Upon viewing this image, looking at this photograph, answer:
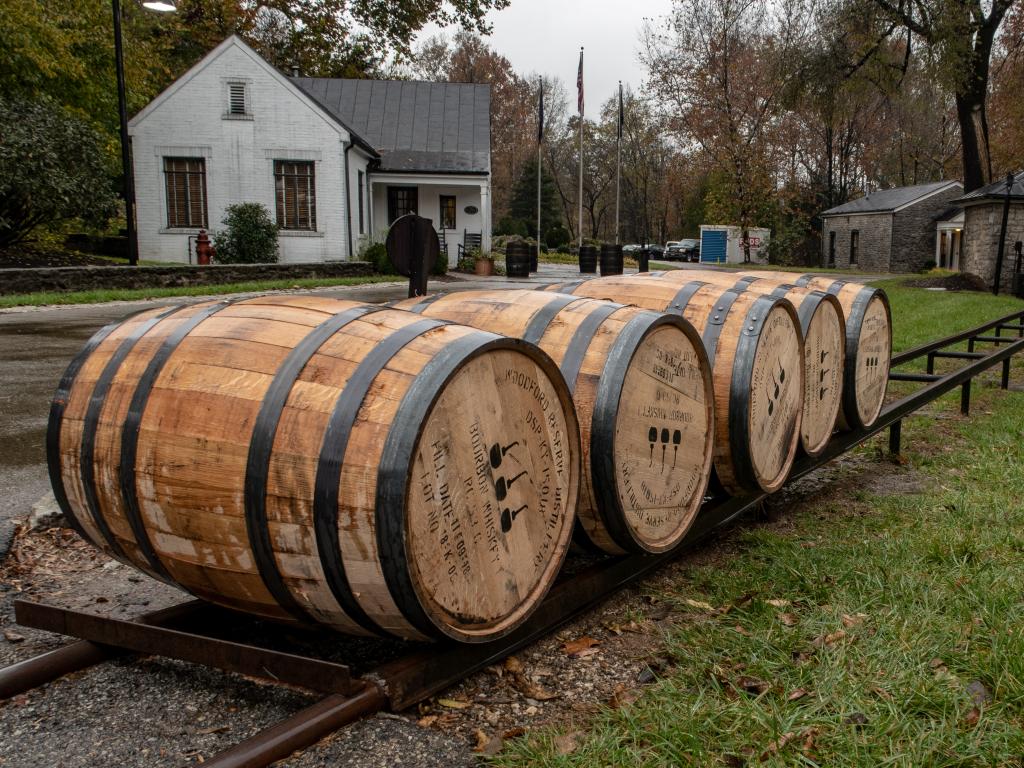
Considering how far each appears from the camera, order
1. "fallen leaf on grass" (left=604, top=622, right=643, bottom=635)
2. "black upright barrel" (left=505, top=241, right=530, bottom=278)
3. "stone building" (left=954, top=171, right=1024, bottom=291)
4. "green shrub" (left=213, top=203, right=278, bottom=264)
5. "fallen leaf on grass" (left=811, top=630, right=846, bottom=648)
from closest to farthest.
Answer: "fallen leaf on grass" (left=811, top=630, right=846, bottom=648)
"fallen leaf on grass" (left=604, top=622, right=643, bottom=635)
"green shrub" (left=213, top=203, right=278, bottom=264)
"stone building" (left=954, top=171, right=1024, bottom=291)
"black upright barrel" (left=505, top=241, right=530, bottom=278)

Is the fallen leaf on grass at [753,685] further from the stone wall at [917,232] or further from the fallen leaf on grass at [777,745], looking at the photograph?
the stone wall at [917,232]

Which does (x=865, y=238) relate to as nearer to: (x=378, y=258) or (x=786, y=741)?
(x=378, y=258)

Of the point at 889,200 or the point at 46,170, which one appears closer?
the point at 46,170

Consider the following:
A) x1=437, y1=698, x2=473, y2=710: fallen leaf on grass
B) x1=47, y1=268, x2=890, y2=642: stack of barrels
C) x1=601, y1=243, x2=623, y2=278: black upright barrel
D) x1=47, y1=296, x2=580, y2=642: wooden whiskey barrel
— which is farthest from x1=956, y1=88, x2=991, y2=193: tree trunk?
x1=437, y1=698, x2=473, y2=710: fallen leaf on grass

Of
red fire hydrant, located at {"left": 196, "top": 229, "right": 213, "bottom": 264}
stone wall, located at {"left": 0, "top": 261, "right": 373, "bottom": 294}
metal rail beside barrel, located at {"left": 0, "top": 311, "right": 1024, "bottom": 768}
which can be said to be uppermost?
red fire hydrant, located at {"left": 196, "top": 229, "right": 213, "bottom": 264}

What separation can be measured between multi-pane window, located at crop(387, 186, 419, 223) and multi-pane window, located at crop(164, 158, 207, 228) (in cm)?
661

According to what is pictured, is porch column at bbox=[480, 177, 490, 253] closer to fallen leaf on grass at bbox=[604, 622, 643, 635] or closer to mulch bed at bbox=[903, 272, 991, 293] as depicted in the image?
mulch bed at bbox=[903, 272, 991, 293]

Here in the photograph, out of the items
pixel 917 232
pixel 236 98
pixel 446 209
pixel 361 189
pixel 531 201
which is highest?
pixel 236 98

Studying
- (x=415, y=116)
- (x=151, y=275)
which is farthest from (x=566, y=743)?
(x=415, y=116)

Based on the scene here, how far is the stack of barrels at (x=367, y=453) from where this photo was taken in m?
2.31

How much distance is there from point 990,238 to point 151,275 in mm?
21803

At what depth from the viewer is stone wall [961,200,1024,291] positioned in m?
24.5

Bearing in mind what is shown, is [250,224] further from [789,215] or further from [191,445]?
[789,215]

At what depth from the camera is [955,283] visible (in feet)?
77.9
